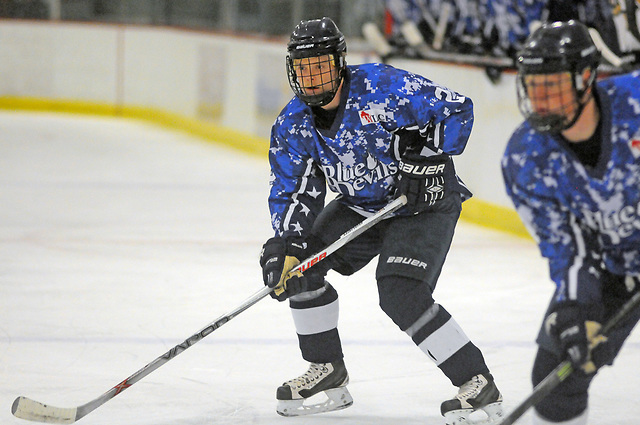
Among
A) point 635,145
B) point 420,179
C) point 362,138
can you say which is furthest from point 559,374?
point 362,138

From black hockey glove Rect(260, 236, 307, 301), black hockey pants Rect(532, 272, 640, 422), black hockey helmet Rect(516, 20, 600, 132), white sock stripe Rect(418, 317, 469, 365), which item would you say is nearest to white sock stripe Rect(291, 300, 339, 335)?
black hockey glove Rect(260, 236, 307, 301)

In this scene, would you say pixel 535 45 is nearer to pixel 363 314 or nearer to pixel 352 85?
pixel 352 85

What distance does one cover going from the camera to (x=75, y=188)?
22.2 feet

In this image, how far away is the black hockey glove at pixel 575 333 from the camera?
76.8 inches

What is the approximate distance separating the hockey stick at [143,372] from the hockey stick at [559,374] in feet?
2.67

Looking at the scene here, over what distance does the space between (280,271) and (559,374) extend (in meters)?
0.92

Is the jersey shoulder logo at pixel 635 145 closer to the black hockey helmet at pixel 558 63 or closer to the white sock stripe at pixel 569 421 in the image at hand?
the black hockey helmet at pixel 558 63

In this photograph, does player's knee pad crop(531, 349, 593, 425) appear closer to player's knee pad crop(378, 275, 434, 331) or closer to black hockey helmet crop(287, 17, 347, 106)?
player's knee pad crop(378, 275, 434, 331)

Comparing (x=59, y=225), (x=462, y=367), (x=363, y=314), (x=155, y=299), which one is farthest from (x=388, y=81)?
(x=59, y=225)

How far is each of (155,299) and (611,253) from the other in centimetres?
233

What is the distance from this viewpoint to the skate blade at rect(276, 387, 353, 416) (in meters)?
2.87

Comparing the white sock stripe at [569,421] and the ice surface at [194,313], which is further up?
the white sock stripe at [569,421]

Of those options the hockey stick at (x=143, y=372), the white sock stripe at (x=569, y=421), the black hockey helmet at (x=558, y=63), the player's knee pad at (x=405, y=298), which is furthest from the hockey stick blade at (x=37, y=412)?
the black hockey helmet at (x=558, y=63)

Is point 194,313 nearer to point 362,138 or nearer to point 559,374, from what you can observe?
point 362,138
